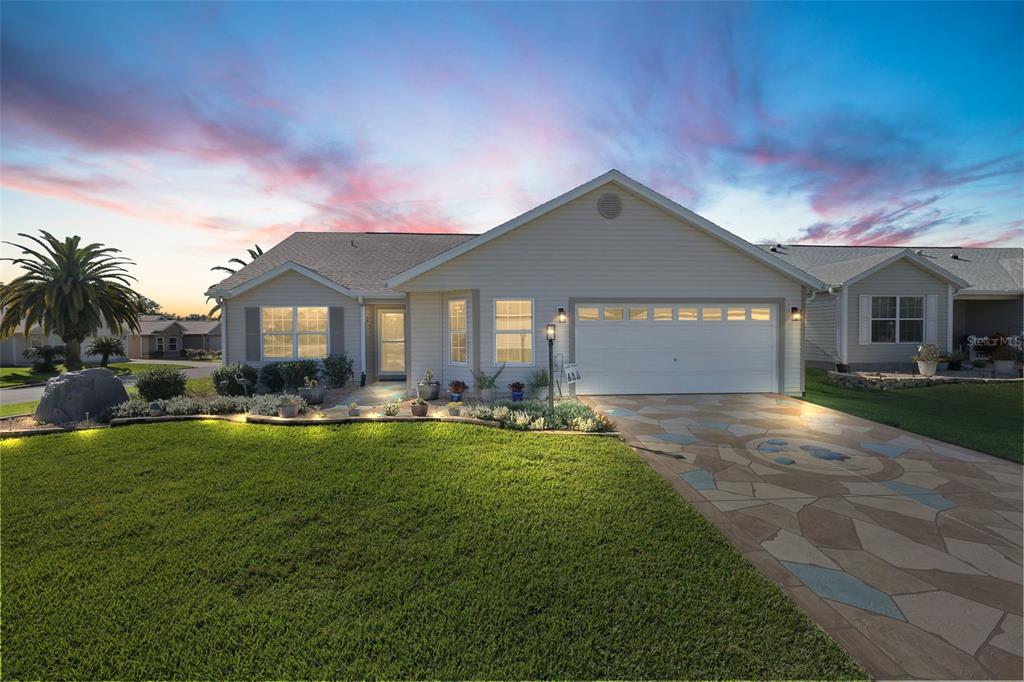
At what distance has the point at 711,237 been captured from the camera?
11445mm

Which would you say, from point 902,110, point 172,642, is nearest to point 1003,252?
point 902,110

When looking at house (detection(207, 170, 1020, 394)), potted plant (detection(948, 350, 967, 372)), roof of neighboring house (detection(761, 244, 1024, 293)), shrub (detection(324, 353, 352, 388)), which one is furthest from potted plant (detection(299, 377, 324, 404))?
potted plant (detection(948, 350, 967, 372))

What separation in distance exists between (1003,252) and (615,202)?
2650 cm

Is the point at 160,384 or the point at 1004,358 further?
the point at 1004,358

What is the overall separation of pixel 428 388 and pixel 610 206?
686cm

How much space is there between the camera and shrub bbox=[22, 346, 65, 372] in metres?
25.7

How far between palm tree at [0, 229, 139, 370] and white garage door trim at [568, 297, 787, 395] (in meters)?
27.1

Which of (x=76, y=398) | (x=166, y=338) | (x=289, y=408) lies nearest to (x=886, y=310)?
(x=289, y=408)

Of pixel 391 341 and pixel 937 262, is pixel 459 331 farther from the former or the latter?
pixel 937 262

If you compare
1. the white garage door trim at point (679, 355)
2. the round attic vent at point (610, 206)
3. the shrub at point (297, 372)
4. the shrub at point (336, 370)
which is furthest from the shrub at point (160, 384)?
the round attic vent at point (610, 206)

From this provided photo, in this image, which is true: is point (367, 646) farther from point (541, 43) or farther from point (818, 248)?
point (818, 248)

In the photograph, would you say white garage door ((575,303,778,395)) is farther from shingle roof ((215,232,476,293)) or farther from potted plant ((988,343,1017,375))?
potted plant ((988,343,1017,375))

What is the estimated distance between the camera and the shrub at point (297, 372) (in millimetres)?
12094

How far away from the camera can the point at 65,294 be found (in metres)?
22.2
